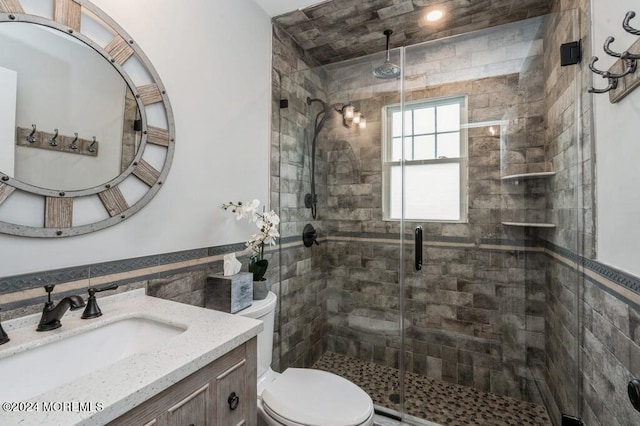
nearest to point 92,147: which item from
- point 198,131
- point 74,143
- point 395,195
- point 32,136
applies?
point 74,143

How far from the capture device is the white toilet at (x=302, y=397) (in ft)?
4.09

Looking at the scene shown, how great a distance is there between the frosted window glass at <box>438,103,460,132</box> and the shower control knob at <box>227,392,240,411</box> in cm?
209

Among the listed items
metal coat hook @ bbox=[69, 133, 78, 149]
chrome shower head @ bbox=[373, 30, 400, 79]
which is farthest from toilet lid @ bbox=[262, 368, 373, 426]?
chrome shower head @ bbox=[373, 30, 400, 79]

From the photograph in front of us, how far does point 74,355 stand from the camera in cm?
89

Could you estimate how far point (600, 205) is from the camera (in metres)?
1.30

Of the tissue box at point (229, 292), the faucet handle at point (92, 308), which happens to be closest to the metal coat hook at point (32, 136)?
the faucet handle at point (92, 308)

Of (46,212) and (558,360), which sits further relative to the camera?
(558,360)

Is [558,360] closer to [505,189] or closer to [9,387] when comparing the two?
[505,189]

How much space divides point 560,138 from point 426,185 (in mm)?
819

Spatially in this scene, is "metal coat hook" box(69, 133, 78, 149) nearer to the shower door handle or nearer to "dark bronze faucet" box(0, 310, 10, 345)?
"dark bronze faucet" box(0, 310, 10, 345)

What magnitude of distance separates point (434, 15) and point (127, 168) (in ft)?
7.20

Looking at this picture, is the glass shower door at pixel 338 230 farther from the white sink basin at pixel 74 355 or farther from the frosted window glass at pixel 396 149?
the white sink basin at pixel 74 355

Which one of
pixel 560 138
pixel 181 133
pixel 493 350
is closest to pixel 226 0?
pixel 181 133

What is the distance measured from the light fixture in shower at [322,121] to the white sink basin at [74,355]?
4.59 ft
